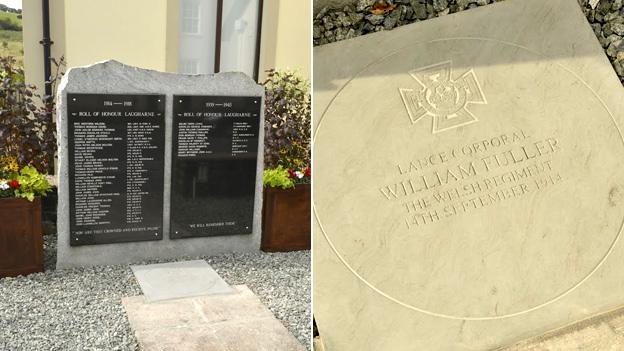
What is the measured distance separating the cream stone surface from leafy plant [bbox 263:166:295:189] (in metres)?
1.48

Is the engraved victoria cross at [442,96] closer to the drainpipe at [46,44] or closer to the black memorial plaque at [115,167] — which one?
the black memorial plaque at [115,167]

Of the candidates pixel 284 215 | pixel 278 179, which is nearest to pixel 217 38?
pixel 278 179

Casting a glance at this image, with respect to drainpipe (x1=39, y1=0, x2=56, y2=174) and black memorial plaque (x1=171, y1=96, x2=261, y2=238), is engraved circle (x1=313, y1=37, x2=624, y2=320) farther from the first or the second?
drainpipe (x1=39, y1=0, x2=56, y2=174)

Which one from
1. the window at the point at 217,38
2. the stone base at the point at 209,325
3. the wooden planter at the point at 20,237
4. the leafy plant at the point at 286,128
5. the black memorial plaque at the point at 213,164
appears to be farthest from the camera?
the leafy plant at the point at 286,128

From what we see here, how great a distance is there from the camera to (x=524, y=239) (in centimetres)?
303

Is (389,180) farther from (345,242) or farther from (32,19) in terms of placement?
(32,19)

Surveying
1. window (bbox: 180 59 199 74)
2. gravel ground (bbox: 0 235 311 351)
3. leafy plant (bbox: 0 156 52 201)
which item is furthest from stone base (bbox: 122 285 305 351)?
window (bbox: 180 59 199 74)

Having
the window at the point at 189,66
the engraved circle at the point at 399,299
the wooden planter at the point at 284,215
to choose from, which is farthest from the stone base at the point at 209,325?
the window at the point at 189,66

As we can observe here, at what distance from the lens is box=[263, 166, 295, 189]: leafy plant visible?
438 centimetres

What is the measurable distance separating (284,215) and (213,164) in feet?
1.91

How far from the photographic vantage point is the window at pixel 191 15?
13.0ft

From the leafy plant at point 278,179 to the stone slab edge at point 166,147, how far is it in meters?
0.05

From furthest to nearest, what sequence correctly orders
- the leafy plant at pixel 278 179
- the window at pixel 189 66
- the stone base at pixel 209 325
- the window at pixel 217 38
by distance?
1. the leafy plant at pixel 278 179
2. the window at pixel 189 66
3. the window at pixel 217 38
4. the stone base at pixel 209 325

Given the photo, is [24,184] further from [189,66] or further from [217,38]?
[217,38]
